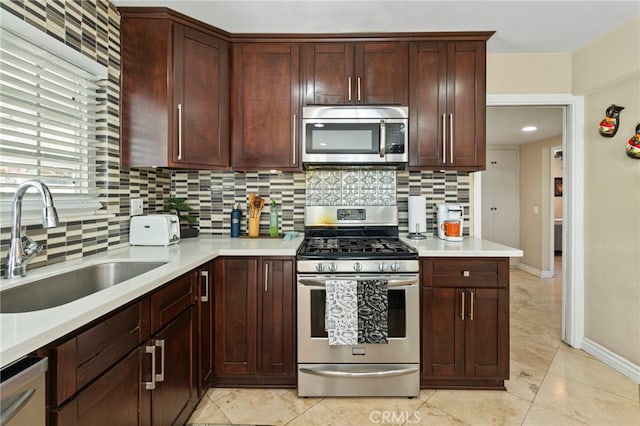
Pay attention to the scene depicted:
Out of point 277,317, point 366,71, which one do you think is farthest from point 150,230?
point 366,71

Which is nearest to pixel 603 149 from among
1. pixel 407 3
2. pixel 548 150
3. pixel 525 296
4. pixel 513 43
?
pixel 513 43

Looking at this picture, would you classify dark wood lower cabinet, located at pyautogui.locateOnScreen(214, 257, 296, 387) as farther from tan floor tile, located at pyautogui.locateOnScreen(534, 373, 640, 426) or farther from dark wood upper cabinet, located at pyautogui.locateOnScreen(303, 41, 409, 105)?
tan floor tile, located at pyautogui.locateOnScreen(534, 373, 640, 426)

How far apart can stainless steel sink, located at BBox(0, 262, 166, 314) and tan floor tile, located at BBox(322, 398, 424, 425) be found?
1.29 meters

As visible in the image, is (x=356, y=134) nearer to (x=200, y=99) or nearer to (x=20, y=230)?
(x=200, y=99)

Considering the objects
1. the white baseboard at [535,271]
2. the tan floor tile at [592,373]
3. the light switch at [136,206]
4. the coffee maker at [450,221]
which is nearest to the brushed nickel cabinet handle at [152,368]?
the light switch at [136,206]

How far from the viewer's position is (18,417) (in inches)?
29.7

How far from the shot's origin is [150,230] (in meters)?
2.11

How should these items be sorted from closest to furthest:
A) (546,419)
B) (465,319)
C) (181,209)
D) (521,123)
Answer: (546,419) < (465,319) < (181,209) < (521,123)

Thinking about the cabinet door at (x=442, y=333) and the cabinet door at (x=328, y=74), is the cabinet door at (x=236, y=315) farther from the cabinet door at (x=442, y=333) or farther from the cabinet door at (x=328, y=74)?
the cabinet door at (x=328, y=74)

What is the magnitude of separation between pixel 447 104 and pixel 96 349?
2.39 meters

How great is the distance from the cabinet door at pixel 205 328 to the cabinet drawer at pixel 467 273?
1365mm

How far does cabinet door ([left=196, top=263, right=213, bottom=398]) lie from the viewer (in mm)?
1860

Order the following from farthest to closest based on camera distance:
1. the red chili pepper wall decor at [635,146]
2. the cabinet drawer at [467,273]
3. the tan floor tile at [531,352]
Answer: the tan floor tile at [531,352] → the red chili pepper wall decor at [635,146] → the cabinet drawer at [467,273]

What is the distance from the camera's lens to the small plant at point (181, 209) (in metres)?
2.53
